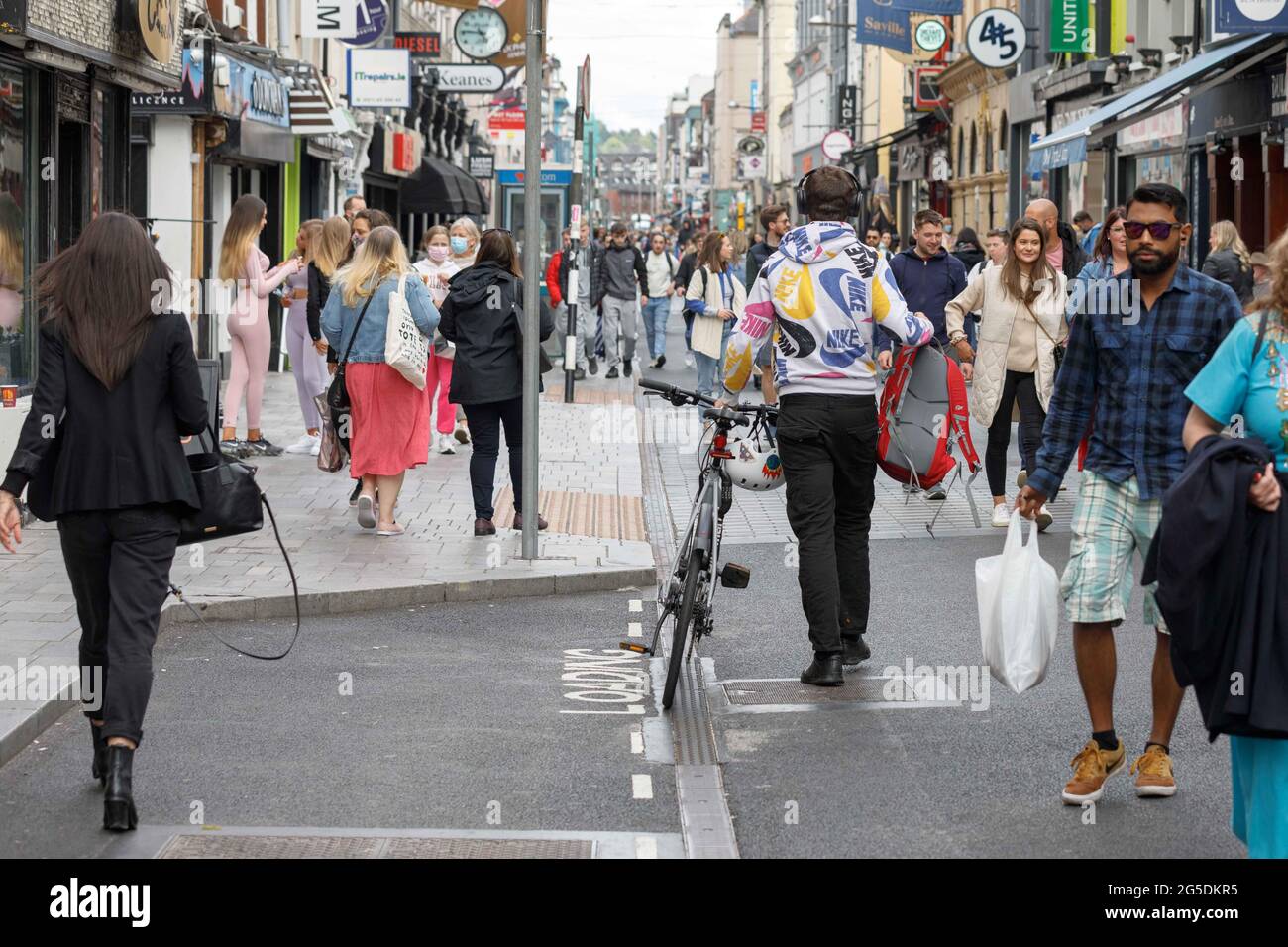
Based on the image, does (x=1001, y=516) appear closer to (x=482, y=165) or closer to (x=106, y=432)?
(x=106, y=432)

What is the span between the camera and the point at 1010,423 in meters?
12.2

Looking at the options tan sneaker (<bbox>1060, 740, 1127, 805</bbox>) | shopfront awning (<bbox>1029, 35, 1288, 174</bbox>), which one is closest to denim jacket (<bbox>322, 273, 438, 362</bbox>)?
tan sneaker (<bbox>1060, 740, 1127, 805</bbox>)

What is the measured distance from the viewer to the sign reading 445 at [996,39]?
32281 millimetres

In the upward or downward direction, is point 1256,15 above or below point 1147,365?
above

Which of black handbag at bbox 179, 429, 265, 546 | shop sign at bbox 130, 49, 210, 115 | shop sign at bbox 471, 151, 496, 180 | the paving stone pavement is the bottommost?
the paving stone pavement

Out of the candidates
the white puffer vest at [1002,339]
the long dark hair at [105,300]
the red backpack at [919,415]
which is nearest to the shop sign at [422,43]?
the white puffer vest at [1002,339]

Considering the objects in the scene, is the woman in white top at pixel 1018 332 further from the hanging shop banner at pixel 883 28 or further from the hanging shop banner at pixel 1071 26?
the hanging shop banner at pixel 883 28

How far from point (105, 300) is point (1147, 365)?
3.11 m

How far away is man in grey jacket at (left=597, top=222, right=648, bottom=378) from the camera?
82.2 feet

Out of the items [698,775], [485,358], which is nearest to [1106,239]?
[485,358]

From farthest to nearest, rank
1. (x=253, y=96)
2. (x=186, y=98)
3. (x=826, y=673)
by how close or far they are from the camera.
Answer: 1. (x=253, y=96)
2. (x=186, y=98)
3. (x=826, y=673)

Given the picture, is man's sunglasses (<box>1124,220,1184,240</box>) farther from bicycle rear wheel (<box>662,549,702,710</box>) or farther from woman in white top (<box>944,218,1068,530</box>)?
woman in white top (<box>944,218,1068,530</box>)

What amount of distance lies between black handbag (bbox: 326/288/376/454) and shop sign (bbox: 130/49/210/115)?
25.5ft

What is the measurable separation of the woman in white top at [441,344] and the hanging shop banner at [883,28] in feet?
78.7
